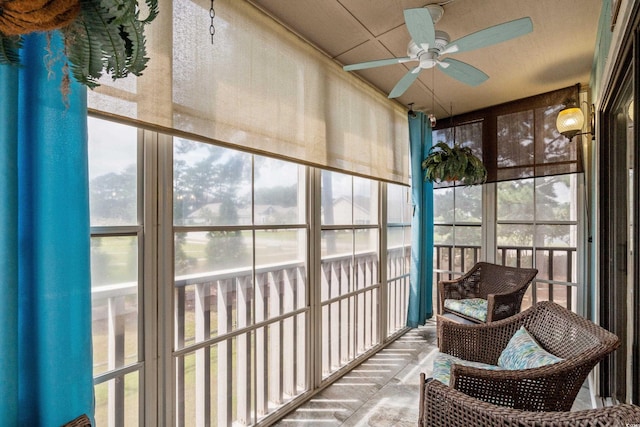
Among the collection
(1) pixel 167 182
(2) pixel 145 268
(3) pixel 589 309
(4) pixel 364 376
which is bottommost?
(4) pixel 364 376

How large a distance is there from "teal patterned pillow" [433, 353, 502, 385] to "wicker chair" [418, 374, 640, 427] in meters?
0.55

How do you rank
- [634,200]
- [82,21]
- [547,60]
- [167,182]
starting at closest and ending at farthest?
[82,21] → [634,200] → [167,182] → [547,60]

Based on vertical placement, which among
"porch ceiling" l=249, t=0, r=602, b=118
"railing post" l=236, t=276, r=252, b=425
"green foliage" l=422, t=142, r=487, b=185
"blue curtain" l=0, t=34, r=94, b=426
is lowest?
"railing post" l=236, t=276, r=252, b=425

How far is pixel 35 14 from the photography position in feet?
1.81

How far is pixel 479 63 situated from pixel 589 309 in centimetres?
252

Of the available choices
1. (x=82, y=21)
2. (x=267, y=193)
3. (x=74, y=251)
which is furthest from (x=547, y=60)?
(x=74, y=251)

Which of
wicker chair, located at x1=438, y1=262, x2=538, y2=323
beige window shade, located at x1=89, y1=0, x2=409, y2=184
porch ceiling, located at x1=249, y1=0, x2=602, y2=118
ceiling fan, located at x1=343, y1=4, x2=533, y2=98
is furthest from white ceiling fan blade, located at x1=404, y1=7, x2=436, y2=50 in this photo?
wicker chair, located at x1=438, y1=262, x2=538, y2=323

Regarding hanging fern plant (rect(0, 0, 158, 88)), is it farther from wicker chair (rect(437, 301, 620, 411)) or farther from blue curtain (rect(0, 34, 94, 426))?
wicker chair (rect(437, 301, 620, 411))

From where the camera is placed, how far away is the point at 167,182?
1.54 m

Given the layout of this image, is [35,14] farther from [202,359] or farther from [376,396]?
[376,396]

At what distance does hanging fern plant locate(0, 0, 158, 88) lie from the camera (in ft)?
1.82

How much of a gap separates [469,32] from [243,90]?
159 cm

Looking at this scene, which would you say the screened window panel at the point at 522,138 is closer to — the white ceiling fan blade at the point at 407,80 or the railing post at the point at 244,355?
the white ceiling fan blade at the point at 407,80

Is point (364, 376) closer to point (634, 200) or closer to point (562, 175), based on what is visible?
point (634, 200)
